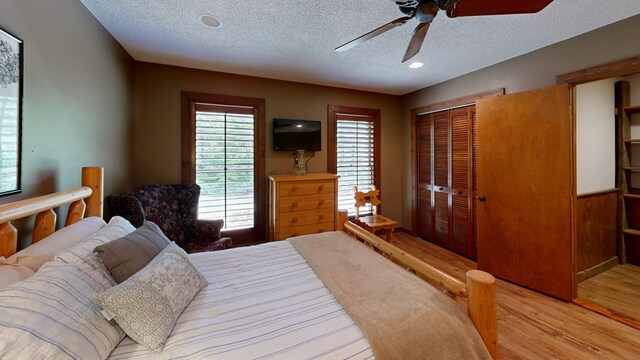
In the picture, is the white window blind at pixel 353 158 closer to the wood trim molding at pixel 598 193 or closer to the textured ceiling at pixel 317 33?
the textured ceiling at pixel 317 33

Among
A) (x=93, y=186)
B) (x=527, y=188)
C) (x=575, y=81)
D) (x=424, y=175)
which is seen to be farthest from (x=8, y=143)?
(x=424, y=175)

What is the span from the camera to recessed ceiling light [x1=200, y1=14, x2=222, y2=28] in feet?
6.61

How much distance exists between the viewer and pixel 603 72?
7.02 ft

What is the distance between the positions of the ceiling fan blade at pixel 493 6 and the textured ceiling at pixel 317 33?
22.1 inches

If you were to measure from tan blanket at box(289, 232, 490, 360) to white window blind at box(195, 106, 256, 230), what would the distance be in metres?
2.15

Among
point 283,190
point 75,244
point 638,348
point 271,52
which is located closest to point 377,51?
point 271,52

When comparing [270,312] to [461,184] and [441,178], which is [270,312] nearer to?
[461,184]

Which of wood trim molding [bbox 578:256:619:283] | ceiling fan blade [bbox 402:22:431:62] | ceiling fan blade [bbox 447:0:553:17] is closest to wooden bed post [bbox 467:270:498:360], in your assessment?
ceiling fan blade [bbox 447:0:553:17]

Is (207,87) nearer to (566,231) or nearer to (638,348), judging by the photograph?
(566,231)

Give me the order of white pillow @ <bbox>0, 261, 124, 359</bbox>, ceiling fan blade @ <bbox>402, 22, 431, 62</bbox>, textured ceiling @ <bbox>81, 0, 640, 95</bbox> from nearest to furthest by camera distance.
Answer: white pillow @ <bbox>0, 261, 124, 359</bbox>, ceiling fan blade @ <bbox>402, 22, 431, 62</bbox>, textured ceiling @ <bbox>81, 0, 640, 95</bbox>

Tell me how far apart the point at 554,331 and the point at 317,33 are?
3188 mm

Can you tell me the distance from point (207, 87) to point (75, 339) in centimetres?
302

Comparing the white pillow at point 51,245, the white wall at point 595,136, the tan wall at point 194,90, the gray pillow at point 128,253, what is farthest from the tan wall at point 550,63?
the white pillow at point 51,245

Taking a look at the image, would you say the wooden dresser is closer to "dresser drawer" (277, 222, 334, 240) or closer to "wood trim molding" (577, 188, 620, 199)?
"dresser drawer" (277, 222, 334, 240)
